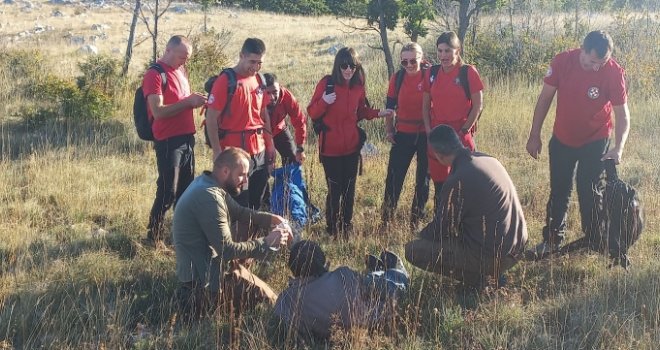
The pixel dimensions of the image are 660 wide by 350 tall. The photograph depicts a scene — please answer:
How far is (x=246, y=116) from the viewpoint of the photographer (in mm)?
4906

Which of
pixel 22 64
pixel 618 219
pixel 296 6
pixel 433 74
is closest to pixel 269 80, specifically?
pixel 433 74

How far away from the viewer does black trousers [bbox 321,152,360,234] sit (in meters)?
5.53

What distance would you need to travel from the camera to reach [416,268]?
15.5 ft

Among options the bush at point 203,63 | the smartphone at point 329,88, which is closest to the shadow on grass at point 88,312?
the smartphone at point 329,88

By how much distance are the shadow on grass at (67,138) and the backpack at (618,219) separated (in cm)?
633

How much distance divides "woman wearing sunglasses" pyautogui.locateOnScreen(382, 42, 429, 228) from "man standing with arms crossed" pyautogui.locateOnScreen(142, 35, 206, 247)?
71.9 inches

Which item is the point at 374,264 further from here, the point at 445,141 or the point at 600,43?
the point at 600,43

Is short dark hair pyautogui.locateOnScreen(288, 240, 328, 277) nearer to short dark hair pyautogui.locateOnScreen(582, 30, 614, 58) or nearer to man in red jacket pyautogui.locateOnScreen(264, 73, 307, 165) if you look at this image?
man in red jacket pyautogui.locateOnScreen(264, 73, 307, 165)

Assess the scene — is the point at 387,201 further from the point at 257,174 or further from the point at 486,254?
the point at 486,254

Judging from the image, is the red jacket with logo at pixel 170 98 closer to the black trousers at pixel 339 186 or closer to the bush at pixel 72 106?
the black trousers at pixel 339 186

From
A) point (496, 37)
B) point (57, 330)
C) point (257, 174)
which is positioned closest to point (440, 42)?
point (257, 174)

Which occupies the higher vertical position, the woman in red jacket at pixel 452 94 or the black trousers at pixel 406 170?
the woman in red jacket at pixel 452 94

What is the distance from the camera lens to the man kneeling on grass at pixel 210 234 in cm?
378

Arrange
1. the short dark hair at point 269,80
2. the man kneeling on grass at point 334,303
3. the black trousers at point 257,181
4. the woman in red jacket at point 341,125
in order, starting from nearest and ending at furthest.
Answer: the man kneeling on grass at point 334,303 < the black trousers at point 257,181 < the woman in red jacket at point 341,125 < the short dark hair at point 269,80
